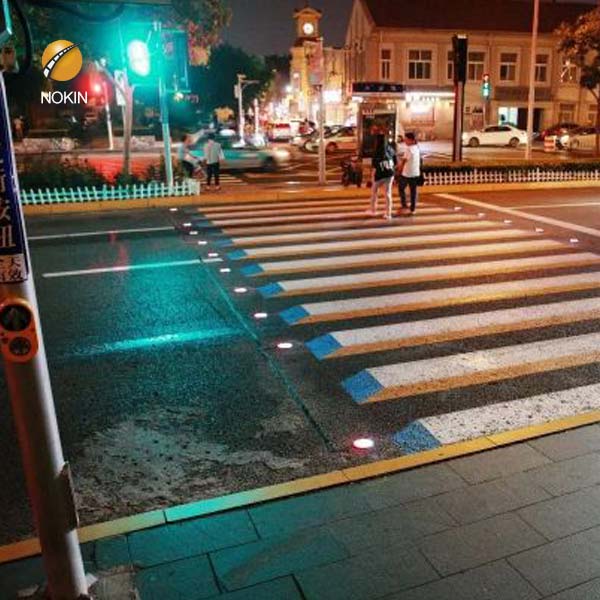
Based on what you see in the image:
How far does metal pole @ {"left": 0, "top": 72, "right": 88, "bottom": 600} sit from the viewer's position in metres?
2.46

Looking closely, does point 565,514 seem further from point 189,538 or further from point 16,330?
point 16,330

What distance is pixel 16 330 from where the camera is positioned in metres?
2.47

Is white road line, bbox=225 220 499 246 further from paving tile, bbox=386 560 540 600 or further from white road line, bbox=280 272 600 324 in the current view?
paving tile, bbox=386 560 540 600

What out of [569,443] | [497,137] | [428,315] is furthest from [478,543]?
[497,137]

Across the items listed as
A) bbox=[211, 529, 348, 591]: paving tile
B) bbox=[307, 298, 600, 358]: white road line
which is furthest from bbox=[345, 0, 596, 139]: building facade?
bbox=[211, 529, 348, 591]: paving tile

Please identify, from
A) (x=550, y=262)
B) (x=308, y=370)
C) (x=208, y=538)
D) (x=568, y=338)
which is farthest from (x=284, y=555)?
(x=550, y=262)

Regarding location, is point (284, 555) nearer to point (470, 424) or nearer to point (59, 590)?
point (59, 590)

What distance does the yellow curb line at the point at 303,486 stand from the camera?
3.58 metres

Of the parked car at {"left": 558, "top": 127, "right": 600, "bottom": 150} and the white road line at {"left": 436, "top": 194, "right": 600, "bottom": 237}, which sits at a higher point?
the parked car at {"left": 558, "top": 127, "right": 600, "bottom": 150}

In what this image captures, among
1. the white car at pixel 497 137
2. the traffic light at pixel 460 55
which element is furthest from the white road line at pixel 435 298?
the white car at pixel 497 137

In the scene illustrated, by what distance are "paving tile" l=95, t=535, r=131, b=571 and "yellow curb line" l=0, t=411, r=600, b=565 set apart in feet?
0.20

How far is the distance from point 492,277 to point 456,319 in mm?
2062

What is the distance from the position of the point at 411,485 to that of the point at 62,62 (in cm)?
919

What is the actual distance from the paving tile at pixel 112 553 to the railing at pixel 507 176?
670 inches
